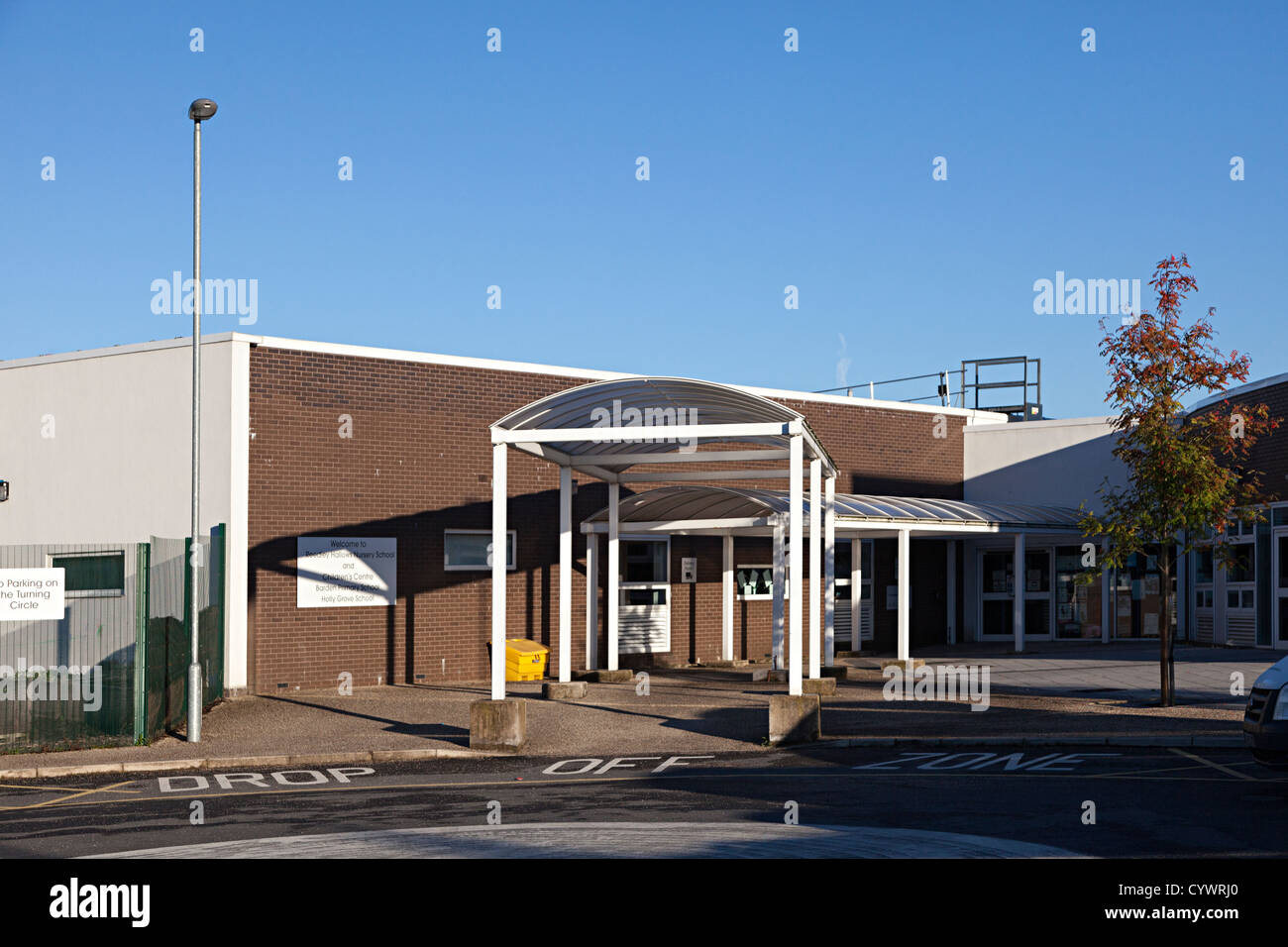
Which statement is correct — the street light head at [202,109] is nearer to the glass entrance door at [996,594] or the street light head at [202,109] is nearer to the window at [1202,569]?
the glass entrance door at [996,594]

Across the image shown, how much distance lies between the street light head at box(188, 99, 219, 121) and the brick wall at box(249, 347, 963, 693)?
556 cm

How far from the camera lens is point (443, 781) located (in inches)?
515

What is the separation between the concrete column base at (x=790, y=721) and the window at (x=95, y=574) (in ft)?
29.6

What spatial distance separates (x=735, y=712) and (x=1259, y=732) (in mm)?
8500

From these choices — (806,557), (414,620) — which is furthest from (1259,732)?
(806,557)

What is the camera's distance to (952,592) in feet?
103

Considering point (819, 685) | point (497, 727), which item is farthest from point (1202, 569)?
point (497, 727)

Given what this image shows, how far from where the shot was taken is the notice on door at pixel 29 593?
15.7 m

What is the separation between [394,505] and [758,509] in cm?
600

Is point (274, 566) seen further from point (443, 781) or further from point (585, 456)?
point (443, 781)

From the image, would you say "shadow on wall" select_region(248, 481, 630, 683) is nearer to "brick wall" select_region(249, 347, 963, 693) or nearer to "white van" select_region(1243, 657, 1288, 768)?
"brick wall" select_region(249, 347, 963, 693)

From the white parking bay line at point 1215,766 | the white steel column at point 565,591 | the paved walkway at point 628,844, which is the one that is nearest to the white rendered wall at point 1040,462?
the white steel column at point 565,591

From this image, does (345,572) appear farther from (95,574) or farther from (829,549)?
(829,549)
